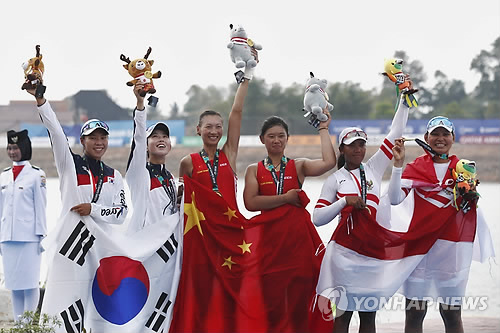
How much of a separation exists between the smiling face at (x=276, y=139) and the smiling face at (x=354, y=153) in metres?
0.42

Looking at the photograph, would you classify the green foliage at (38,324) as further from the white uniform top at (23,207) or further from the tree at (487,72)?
the tree at (487,72)

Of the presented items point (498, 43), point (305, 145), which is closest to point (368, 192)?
point (305, 145)

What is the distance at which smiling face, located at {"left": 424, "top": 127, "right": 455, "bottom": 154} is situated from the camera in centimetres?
522

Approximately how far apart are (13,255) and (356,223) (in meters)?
3.28

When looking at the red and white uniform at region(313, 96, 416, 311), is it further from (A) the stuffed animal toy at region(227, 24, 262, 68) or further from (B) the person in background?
(B) the person in background

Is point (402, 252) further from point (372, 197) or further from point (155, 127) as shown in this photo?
point (155, 127)

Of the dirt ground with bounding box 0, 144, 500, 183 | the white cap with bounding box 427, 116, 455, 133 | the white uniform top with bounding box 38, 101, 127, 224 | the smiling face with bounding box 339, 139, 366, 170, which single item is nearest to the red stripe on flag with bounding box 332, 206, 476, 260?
the smiling face with bounding box 339, 139, 366, 170

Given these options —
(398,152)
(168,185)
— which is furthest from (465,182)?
(168,185)

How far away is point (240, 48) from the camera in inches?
211

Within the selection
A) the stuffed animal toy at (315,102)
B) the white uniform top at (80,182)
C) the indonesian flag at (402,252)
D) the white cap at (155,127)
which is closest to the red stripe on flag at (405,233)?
the indonesian flag at (402,252)

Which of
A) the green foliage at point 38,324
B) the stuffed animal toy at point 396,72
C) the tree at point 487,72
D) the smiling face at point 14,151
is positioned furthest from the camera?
the tree at point 487,72

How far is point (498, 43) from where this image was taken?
133 feet

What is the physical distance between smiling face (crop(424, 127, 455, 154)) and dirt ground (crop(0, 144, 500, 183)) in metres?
18.3

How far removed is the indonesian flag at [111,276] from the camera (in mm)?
4984
